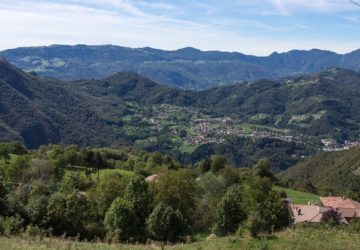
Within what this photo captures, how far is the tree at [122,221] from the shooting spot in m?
26.7

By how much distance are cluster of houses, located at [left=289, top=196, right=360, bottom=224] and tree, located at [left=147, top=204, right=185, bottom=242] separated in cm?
1621

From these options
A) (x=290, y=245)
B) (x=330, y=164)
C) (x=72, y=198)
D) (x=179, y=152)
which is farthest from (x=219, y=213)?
(x=179, y=152)

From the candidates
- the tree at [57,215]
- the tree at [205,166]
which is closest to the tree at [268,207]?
the tree at [57,215]

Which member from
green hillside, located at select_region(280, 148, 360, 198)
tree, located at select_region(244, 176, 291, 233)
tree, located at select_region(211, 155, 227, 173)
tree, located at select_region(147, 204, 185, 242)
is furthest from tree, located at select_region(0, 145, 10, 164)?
green hillside, located at select_region(280, 148, 360, 198)

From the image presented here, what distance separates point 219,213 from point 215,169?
35892mm

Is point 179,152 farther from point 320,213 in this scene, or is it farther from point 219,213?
point 219,213

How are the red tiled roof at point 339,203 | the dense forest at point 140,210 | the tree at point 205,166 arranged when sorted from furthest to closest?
1. the tree at point 205,166
2. the red tiled roof at point 339,203
3. the dense forest at point 140,210

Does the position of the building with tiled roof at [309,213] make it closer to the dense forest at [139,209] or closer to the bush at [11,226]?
the dense forest at [139,209]

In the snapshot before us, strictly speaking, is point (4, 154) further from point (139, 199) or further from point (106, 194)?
point (139, 199)

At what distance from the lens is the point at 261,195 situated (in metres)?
35.2

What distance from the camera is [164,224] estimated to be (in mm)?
26000

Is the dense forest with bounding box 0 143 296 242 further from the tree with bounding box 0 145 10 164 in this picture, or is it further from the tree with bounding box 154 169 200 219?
the tree with bounding box 0 145 10 164

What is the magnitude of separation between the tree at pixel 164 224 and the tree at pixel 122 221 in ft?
4.21

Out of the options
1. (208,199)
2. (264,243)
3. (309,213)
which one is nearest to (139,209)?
(264,243)
